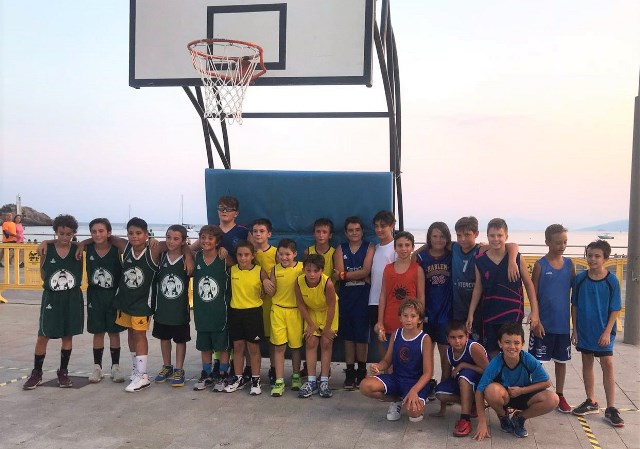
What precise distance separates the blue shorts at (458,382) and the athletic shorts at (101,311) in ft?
11.8

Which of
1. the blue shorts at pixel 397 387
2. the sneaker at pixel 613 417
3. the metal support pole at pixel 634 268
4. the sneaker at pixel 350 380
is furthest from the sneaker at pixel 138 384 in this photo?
the metal support pole at pixel 634 268

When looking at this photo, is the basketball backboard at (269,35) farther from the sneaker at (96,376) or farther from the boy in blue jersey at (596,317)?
the sneaker at (96,376)

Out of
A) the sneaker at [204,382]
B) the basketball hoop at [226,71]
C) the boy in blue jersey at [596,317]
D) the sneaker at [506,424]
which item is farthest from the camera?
the basketball hoop at [226,71]

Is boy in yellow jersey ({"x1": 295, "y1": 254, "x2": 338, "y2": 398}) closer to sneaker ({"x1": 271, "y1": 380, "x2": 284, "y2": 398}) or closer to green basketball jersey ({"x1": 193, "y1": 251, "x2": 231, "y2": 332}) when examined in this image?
sneaker ({"x1": 271, "y1": 380, "x2": 284, "y2": 398})

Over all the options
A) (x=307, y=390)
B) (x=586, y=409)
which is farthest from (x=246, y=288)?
(x=586, y=409)

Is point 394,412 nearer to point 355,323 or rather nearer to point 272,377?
point 355,323

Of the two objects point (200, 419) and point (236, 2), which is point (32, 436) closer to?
point (200, 419)

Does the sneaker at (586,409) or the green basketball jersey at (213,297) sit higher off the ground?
the green basketball jersey at (213,297)

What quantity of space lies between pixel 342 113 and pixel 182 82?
2.25 meters

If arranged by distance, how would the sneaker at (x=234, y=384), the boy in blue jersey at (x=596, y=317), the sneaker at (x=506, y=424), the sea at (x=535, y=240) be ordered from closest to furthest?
1. the sneaker at (x=506, y=424)
2. the boy in blue jersey at (x=596, y=317)
3. the sneaker at (x=234, y=384)
4. the sea at (x=535, y=240)

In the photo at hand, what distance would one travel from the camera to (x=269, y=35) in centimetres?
808

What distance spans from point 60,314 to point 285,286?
2470 mm

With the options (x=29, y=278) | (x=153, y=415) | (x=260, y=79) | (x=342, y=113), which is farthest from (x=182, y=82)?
(x=29, y=278)

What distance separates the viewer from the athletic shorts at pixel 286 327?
6.12 metres
